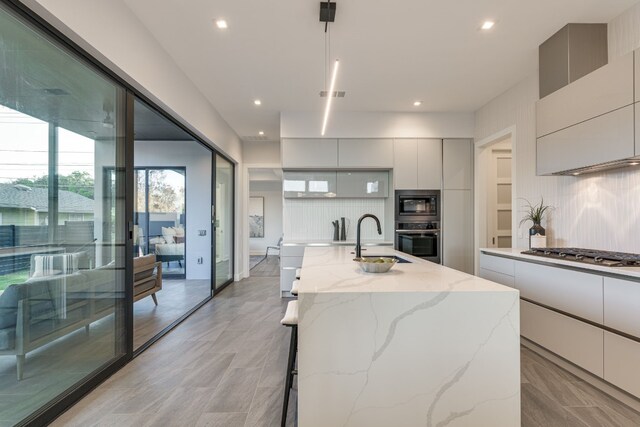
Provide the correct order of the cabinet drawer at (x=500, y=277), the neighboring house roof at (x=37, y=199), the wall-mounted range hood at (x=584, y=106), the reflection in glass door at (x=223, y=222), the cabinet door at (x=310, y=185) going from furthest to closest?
the reflection in glass door at (x=223, y=222) < the cabinet door at (x=310, y=185) < the cabinet drawer at (x=500, y=277) < the wall-mounted range hood at (x=584, y=106) < the neighboring house roof at (x=37, y=199)

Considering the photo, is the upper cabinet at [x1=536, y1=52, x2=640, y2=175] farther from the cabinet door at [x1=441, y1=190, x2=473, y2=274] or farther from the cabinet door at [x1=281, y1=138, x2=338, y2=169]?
the cabinet door at [x1=281, y1=138, x2=338, y2=169]

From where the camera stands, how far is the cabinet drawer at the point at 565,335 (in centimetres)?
203

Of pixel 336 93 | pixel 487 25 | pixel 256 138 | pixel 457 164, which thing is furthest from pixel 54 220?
pixel 457 164

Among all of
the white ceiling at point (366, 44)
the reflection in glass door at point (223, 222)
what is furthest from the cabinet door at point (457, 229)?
the reflection in glass door at point (223, 222)

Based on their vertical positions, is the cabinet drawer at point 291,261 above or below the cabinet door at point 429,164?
below

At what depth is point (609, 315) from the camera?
193 centimetres

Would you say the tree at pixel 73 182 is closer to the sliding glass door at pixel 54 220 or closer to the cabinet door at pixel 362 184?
the sliding glass door at pixel 54 220

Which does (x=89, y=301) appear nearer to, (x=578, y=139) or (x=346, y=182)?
(x=346, y=182)

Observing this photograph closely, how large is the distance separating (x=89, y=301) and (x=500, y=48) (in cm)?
410

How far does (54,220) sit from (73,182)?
29 cm

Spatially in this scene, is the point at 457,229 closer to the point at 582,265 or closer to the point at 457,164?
the point at 457,164

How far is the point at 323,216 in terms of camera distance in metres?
4.91

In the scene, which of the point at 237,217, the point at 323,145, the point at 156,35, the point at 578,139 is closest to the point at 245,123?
the point at 323,145

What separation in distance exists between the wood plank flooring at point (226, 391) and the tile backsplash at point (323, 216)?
2.01 metres
